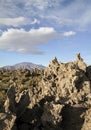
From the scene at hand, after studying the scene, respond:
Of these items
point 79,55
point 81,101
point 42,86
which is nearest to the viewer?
point 81,101

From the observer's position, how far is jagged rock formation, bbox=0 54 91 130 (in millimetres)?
18766

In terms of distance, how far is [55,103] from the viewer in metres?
20.0

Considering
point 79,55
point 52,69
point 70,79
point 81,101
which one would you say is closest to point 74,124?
point 81,101

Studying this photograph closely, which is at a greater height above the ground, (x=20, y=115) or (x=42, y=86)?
(x=42, y=86)

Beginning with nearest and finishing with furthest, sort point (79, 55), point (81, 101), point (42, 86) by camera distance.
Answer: point (81, 101) < point (42, 86) < point (79, 55)

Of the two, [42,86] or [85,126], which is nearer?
[85,126]

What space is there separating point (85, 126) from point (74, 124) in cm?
94

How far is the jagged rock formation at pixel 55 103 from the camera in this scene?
739 inches

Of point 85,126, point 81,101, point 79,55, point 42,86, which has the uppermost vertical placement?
point 79,55

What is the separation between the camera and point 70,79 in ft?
72.2

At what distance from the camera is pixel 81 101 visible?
831 inches

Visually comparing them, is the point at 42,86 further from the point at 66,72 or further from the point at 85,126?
the point at 85,126

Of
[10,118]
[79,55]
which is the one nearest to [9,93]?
[10,118]

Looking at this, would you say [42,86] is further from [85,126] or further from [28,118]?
[85,126]
